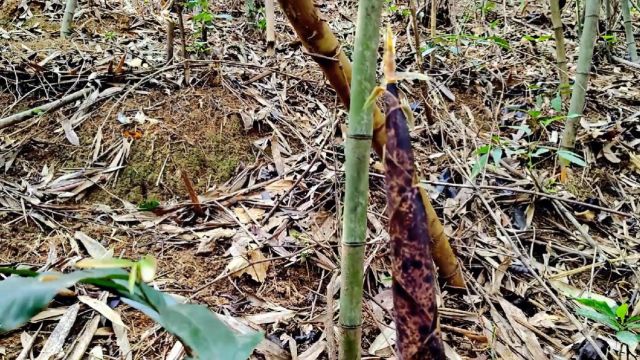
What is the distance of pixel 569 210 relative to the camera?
6.29 feet

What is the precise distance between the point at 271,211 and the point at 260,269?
0.30m

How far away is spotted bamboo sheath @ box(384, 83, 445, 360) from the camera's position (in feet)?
2.04

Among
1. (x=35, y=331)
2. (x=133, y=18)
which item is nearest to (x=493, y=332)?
(x=35, y=331)

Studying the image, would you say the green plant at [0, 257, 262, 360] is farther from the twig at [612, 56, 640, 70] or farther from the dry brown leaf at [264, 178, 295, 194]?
the twig at [612, 56, 640, 70]

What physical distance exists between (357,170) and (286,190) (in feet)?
3.82

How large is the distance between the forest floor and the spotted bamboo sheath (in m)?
0.59

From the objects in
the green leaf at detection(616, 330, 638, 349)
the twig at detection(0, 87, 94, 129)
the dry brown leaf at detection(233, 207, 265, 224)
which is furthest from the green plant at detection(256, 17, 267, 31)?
the green leaf at detection(616, 330, 638, 349)

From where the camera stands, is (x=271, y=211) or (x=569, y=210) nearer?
(x=271, y=211)

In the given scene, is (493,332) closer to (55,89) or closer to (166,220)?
(166,220)

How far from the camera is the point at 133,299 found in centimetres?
50

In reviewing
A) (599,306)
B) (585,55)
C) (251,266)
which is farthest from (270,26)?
(599,306)

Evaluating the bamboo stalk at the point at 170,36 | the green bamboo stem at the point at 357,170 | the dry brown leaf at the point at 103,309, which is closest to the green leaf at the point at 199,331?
the green bamboo stem at the point at 357,170

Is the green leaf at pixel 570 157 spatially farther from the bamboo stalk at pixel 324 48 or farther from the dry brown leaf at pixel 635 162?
the bamboo stalk at pixel 324 48

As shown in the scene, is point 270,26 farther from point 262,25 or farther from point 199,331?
point 199,331
